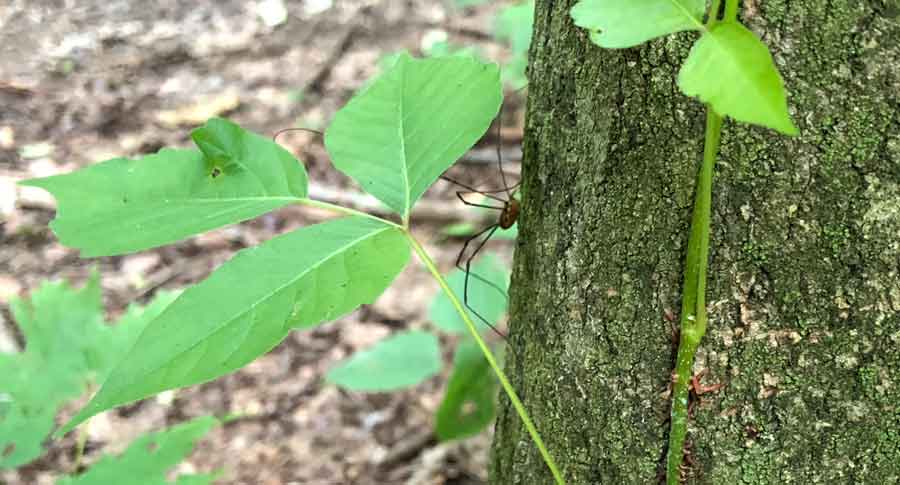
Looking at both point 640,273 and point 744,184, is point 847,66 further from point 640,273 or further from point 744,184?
point 640,273

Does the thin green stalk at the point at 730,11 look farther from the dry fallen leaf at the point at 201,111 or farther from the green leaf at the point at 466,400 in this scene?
the dry fallen leaf at the point at 201,111

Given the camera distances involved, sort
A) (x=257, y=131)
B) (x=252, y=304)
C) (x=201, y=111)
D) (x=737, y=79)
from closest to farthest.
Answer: (x=737, y=79) → (x=252, y=304) → (x=257, y=131) → (x=201, y=111)

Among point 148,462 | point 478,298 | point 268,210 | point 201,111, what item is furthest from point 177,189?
point 201,111

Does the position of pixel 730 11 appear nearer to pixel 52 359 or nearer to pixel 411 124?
pixel 411 124

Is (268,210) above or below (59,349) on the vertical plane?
above

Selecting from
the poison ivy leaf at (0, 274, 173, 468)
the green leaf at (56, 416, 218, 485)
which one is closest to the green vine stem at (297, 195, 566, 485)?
the green leaf at (56, 416, 218, 485)

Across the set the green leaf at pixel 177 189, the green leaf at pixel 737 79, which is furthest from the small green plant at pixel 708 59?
the green leaf at pixel 177 189

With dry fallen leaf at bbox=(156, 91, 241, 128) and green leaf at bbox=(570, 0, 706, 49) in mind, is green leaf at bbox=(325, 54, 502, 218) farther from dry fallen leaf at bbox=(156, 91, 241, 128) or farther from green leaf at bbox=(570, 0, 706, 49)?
dry fallen leaf at bbox=(156, 91, 241, 128)

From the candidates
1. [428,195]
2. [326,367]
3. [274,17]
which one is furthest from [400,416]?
[274,17]
